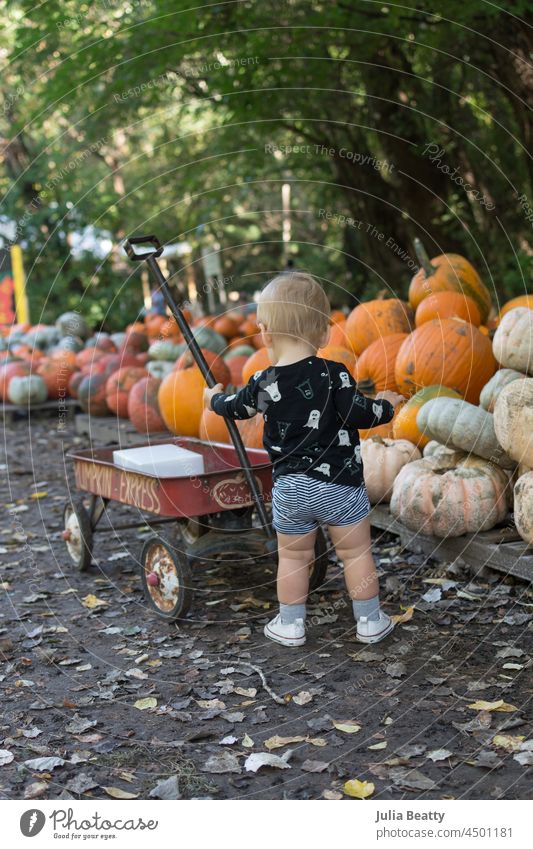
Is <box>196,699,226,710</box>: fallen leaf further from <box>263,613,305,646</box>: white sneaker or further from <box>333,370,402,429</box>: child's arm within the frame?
<box>333,370,402,429</box>: child's arm

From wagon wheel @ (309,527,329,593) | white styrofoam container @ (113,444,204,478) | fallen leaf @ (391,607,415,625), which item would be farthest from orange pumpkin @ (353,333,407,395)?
fallen leaf @ (391,607,415,625)

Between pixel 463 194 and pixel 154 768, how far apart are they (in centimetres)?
897

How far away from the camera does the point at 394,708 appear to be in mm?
3463

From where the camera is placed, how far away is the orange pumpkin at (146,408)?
8234mm

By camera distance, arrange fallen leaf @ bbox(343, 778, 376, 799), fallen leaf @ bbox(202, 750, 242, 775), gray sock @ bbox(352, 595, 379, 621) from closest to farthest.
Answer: fallen leaf @ bbox(343, 778, 376, 799)
fallen leaf @ bbox(202, 750, 242, 775)
gray sock @ bbox(352, 595, 379, 621)

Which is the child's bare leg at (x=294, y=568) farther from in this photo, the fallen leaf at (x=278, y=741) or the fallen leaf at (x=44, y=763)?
the fallen leaf at (x=44, y=763)

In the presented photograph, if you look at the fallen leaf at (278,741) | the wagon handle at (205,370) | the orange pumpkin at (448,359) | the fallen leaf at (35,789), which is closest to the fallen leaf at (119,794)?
the fallen leaf at (35,789)

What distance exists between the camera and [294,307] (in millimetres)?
3879

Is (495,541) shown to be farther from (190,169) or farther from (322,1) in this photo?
(190,169)

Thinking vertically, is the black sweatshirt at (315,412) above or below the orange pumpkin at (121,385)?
above

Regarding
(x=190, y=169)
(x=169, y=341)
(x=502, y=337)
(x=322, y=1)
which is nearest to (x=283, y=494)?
(x=502, y=337)

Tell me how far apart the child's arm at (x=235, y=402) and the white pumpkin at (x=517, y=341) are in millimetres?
1770

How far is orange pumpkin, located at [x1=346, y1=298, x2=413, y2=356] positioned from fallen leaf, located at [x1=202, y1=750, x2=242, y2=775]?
4068mm

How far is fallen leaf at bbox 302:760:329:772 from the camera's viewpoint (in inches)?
121
